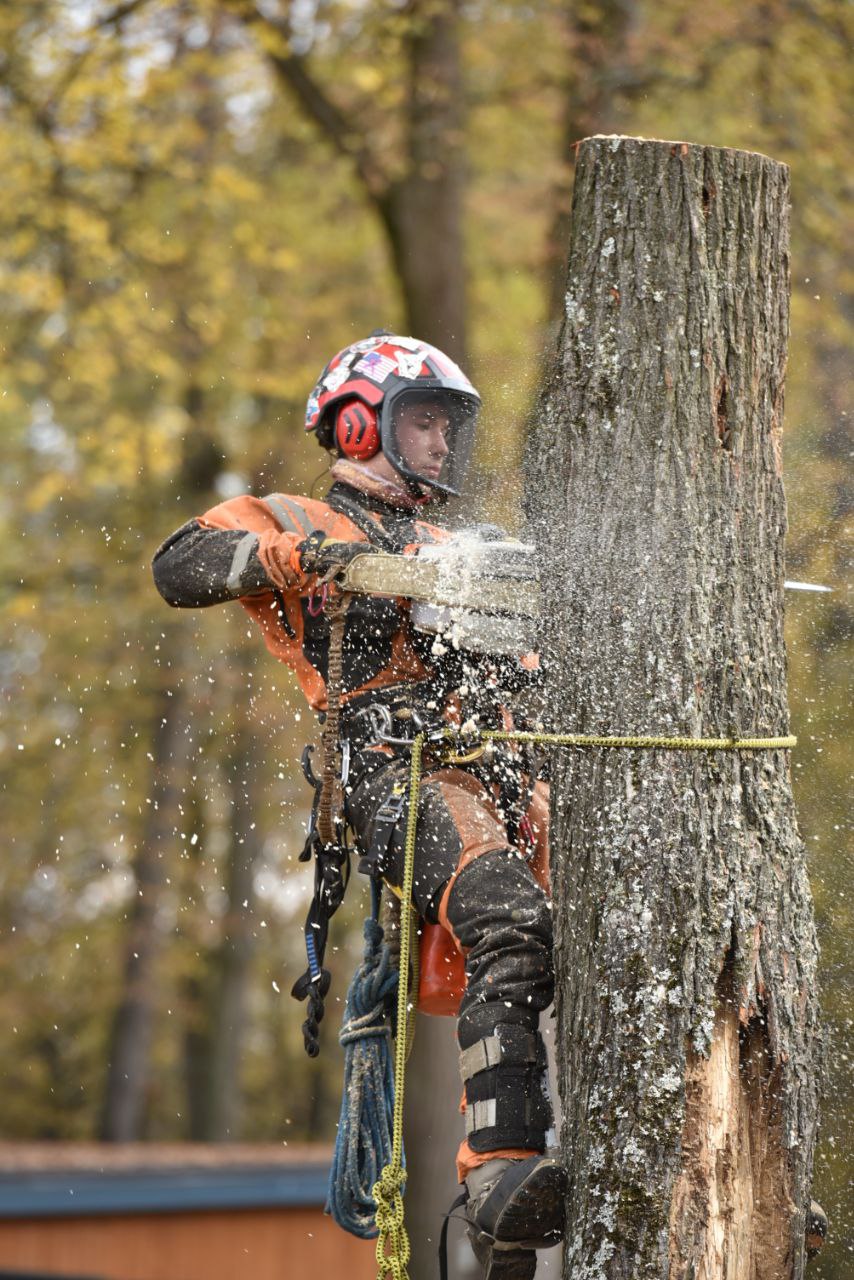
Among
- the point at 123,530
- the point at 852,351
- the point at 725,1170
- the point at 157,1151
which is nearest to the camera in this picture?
the point at 725,1170

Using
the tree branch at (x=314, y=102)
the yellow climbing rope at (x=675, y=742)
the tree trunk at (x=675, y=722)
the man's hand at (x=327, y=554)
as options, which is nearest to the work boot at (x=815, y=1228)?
the tree trunk at (x=675, y=722)

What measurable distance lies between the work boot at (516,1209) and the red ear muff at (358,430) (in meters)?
1.85

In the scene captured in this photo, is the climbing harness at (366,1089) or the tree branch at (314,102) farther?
the tree branch at (314,102)

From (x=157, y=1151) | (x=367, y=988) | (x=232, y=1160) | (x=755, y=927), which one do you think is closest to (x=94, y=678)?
(x=157, y=1151)

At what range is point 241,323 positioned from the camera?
1238cm

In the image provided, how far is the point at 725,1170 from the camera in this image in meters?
2.99

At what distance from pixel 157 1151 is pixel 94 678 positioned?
420 centimetres

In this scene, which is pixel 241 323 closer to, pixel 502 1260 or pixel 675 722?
pixel 675 722

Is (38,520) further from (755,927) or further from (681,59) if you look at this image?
(755,927)

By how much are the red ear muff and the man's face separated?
76 mm

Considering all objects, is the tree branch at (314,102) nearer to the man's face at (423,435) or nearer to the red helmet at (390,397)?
the red helmet at (390,397)

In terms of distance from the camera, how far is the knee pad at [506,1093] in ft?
10.4

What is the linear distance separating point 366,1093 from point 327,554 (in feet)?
4.35

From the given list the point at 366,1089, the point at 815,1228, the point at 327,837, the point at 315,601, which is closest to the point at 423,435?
the point at 315,601
